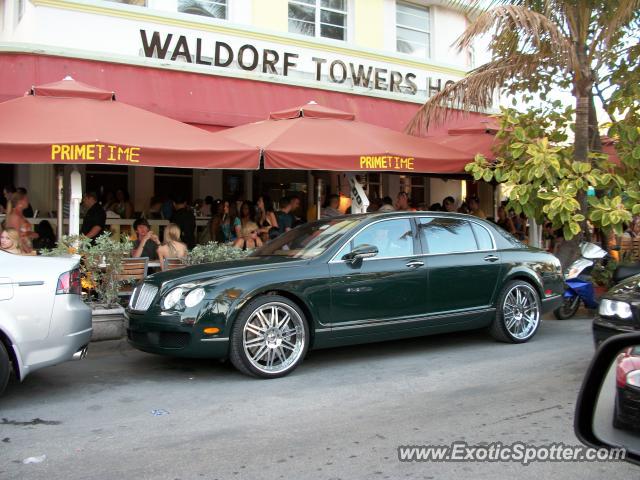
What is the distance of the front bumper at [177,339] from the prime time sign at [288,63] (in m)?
7.16

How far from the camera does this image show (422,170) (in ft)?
32.4

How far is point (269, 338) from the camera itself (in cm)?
592

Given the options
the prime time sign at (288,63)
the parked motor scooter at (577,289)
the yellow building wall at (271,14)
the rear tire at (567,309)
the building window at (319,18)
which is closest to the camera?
the parked motor scooter at (577,289)

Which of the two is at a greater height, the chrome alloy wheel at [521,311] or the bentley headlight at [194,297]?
the bentley headlight at [194,297]

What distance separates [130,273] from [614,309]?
18.4ft

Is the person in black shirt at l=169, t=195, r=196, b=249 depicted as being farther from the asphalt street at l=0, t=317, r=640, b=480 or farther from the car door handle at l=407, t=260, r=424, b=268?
the car door handle at l=407, t=260, r=424, b=268

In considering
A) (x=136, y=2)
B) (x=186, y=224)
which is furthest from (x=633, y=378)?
(x=136, y=2)

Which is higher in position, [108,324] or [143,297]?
[143,297]

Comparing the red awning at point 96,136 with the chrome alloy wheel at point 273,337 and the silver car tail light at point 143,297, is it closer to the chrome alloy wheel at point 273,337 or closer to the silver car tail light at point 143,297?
the silver car tail light at point 143,297

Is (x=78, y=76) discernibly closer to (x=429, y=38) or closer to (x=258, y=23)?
(x=258, y=23)

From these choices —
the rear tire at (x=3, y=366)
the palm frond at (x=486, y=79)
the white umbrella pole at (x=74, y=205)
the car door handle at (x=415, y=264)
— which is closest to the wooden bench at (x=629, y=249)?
the palm frond at (x=486, y=79)

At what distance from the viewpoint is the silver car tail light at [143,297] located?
5.99 meters

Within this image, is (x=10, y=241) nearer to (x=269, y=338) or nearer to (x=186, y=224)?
(x=186, y=224)

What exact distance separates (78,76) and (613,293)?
29.3 ft
